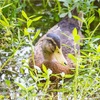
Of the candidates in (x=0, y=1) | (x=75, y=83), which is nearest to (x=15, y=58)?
(x=0, y=1)

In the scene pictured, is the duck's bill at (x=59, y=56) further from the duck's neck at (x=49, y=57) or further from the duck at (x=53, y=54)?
the duck's neck at (x=49, y=57)

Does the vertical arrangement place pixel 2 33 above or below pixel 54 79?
above

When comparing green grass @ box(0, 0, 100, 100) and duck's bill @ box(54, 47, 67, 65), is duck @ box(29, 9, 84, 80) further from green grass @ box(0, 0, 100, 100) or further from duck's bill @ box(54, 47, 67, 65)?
green grass @ box(0, 0, 100, 100)

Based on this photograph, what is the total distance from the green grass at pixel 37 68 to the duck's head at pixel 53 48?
0.68 ft

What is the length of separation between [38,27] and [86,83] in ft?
8.90

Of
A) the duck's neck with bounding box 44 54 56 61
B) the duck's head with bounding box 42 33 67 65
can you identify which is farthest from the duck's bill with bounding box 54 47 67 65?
the duck's neck with bounding box 44 54 56 61

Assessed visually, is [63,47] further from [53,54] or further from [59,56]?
[59,56]

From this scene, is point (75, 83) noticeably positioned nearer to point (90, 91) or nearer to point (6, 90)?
point (90, 91)

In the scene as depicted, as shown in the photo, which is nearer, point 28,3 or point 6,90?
point 6,90

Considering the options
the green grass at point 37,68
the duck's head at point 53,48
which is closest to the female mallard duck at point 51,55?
the duck's head at point 53,48

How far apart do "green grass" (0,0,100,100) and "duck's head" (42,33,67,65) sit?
0.21m

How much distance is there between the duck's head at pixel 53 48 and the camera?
15.4ft

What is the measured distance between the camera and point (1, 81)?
489cm

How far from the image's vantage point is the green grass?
381 centimetres
